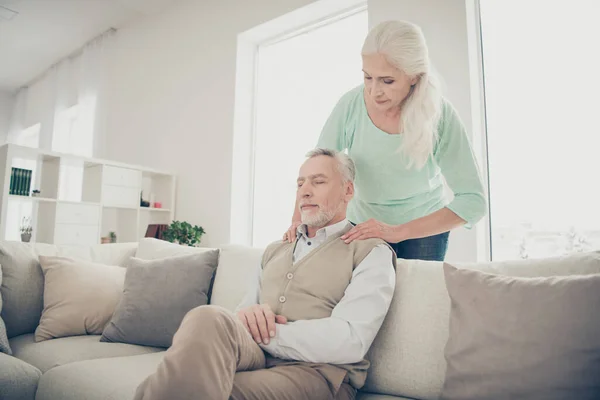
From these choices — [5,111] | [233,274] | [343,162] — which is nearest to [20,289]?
[233,274]

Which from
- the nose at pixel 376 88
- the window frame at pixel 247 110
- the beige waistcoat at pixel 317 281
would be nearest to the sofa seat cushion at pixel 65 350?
the beige waistcoat at pixel 317 281

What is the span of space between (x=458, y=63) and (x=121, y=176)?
10.1 feet

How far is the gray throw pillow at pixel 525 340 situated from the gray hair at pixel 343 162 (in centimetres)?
62

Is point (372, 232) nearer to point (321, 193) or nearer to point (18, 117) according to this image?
point (321, 193)

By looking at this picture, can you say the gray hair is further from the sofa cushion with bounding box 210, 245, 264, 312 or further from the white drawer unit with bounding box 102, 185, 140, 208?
the white drawer unit with bounding box 102, 185, 140, 208

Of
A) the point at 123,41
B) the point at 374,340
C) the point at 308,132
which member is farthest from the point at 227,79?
the point at 374,340

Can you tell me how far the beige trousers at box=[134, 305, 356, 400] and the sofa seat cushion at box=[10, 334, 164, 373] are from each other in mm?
816

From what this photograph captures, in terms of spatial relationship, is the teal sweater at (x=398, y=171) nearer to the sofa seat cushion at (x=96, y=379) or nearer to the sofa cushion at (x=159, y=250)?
the sofa cushion at (x=159, y=250)

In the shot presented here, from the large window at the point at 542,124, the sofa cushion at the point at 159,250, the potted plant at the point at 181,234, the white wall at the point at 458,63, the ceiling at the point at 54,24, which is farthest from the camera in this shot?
the ceiling at the point at 54,24

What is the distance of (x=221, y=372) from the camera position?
1048mm

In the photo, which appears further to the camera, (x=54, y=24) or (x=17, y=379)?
(x=54, y=24)

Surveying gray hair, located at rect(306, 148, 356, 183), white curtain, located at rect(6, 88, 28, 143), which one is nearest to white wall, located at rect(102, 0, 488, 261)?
gray hair, located at rect(306, 148, 356, 183)

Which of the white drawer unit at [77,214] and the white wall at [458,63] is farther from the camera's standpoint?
the white drawer unit at [77,214]

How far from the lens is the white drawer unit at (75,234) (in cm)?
378
